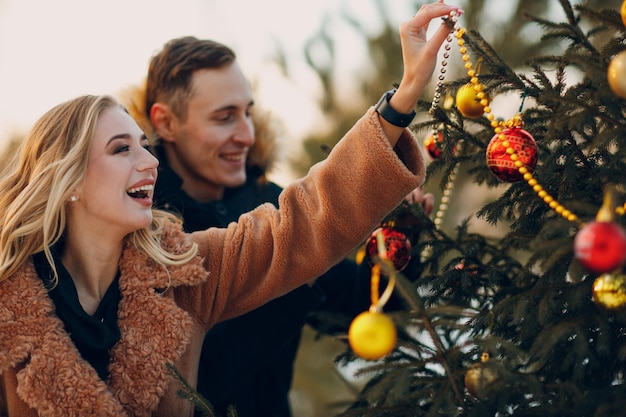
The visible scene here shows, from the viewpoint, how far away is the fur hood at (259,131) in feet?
12.3

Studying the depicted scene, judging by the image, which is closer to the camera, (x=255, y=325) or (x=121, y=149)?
(x=121, y=149)

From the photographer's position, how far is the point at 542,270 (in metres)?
1.91

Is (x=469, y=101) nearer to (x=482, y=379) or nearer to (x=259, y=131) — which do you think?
(x=482, y=379)

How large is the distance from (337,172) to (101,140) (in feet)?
2.59

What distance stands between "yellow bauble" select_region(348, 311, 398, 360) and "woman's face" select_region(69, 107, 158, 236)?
1048 mm

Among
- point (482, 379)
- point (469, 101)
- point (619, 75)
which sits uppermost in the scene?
point (619, 75)

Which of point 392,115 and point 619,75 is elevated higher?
point 619,75

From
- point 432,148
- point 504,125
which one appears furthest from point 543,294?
point 432,148

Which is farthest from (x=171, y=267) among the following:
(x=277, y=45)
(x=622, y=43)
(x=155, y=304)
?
(x=277, y=45)

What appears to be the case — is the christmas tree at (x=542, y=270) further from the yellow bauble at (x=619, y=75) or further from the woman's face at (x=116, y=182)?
the woman's face at (x=116, y=182)

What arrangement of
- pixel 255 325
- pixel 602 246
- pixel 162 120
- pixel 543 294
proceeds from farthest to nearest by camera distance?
pixel 162 120
pixel 255 325
pixel 543 294
pixel 602 246

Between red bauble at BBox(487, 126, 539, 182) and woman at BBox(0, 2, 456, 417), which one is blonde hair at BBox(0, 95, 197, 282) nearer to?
woman at BBox(0, 2, 456, 417)

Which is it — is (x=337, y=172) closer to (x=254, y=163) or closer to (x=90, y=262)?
(x=90, y=262)

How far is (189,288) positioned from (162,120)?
3.99 ft
